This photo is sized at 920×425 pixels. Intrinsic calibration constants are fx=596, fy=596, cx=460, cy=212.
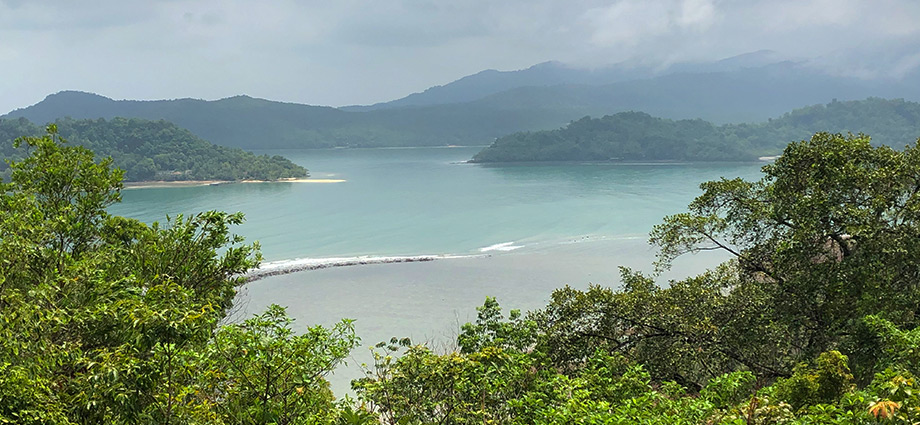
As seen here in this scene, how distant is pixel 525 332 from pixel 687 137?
101 meters

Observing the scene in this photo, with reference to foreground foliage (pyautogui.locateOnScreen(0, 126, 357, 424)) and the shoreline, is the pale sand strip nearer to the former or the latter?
the shoreline

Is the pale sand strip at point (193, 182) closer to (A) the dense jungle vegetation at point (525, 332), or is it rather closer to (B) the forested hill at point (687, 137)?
(B) the forested hill at point (687, 137)

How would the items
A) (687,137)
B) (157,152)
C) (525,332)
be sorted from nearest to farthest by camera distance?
(525,332) < (157,152) < (687,137)

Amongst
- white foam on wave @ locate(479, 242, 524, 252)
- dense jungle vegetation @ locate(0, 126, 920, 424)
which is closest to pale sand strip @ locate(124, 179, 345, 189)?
white foam on wave @ locate(479, 242, 524, 252)

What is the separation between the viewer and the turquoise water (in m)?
32.4

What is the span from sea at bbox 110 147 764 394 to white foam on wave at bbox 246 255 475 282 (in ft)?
0.28

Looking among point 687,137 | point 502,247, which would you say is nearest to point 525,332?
point 502,247

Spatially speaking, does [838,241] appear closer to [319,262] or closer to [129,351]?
[129,351]

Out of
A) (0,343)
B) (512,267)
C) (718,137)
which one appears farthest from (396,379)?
(718,137)

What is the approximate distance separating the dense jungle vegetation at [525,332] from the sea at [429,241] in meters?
5.57

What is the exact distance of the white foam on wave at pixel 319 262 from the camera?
2547 cm

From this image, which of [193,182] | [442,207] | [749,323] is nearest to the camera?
[749,323]

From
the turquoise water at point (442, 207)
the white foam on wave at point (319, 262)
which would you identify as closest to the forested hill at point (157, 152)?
the turquoise water at point (442, 207)

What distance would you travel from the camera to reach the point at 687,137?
101 m
